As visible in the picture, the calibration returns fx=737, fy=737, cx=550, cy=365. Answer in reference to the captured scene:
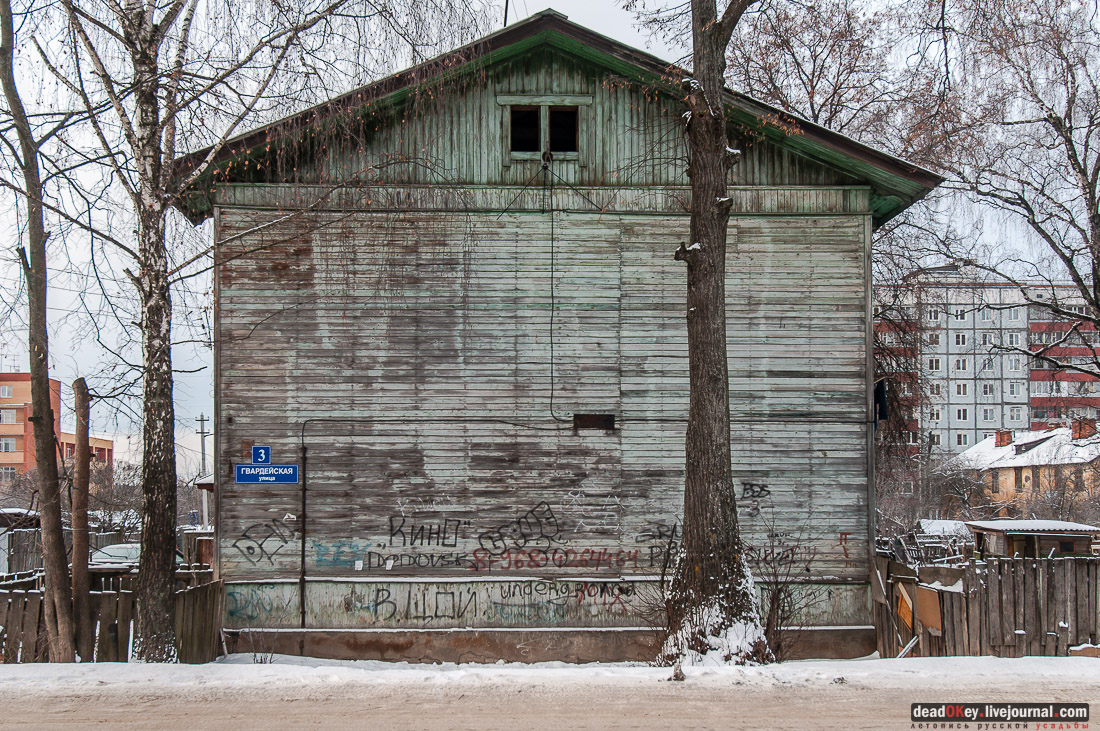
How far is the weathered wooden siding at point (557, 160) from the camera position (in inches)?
438

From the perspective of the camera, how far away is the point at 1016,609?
925 centimetres

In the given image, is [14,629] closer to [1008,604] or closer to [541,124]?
[541,124]

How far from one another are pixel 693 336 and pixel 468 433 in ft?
14.3

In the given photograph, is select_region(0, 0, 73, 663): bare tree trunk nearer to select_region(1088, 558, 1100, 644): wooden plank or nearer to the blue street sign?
the blue street sign

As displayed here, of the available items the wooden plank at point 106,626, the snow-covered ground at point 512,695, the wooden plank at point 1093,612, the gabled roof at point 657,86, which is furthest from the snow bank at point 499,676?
the gabled roof at point 657,86

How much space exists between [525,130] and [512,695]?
29.1 feet

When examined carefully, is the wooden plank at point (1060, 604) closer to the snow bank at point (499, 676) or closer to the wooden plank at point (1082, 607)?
the wooden plank at point (1082, 607)

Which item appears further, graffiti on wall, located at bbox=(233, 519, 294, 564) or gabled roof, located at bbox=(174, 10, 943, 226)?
graffiti on wall, located at bbox=(233, 519, 294, 564)

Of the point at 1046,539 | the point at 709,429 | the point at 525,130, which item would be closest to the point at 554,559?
the point at 709,429

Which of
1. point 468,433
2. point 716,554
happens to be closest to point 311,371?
point 468,433

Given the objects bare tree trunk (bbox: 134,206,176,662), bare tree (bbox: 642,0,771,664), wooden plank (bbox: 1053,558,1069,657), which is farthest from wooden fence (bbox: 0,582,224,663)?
wooden plank (bbox: 1053,558,1069,657)

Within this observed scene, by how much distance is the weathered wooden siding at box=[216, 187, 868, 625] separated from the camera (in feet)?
35.6

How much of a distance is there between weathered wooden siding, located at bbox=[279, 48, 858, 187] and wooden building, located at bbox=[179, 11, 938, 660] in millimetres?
43

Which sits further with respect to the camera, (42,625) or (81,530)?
(81,530)
